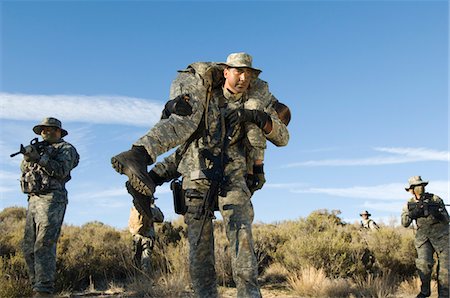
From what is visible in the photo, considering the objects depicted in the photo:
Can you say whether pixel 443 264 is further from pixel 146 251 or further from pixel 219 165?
pixel 219 165

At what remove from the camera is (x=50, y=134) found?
8766 millimetres

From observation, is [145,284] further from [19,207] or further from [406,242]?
[19,207]

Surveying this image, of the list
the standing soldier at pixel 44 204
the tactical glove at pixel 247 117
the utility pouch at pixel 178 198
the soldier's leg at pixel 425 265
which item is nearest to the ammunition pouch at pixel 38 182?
the standing soldier at pixel 44 204

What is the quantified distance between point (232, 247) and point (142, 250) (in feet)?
23.1

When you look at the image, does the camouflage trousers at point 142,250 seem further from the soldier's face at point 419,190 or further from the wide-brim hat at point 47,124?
the soldier's face at point 419,190

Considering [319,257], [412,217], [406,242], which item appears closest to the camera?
[412,217]

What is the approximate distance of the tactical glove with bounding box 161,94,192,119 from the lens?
4.57 m

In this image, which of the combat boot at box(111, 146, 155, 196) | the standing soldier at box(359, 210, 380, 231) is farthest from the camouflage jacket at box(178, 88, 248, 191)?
the standing soldier at box(359, 210, 380, 231)

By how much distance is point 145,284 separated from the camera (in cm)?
904

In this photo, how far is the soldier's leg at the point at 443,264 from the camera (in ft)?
34.5

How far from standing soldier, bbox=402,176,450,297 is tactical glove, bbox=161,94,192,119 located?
7.82 metres

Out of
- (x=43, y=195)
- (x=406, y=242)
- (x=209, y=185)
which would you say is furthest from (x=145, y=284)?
(x=406, y=242)

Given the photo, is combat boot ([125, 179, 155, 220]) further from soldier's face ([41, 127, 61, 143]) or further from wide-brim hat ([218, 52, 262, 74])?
soldier's face ([41, 127, 61, 143])

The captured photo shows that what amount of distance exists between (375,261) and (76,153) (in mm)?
8764
